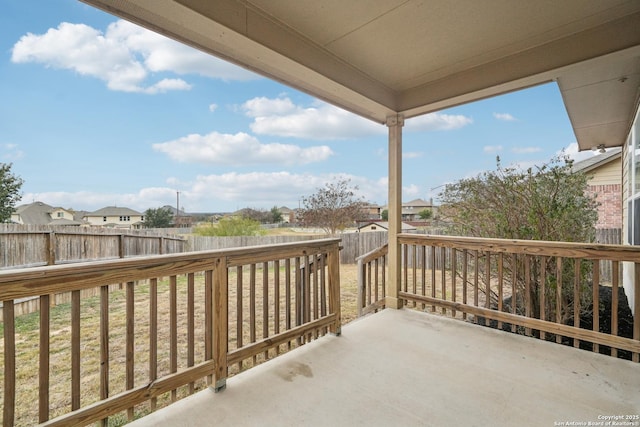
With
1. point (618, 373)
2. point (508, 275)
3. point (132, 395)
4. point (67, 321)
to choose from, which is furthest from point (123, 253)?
point (618, 373)

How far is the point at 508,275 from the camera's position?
3.71 meters

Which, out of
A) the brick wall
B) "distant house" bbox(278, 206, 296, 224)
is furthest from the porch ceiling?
"distant house" bbox(278, 206, 296, 224)

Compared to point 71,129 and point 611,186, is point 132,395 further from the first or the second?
point 611,186

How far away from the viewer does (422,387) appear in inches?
78.4

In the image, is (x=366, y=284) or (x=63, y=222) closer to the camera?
(x=366, y=284)

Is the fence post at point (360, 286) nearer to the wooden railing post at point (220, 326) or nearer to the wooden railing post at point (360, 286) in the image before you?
the wooden railing post at point (360, 286)

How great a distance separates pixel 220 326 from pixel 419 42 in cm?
268

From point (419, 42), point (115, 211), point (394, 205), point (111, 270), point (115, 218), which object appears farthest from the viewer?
point (115, 211)

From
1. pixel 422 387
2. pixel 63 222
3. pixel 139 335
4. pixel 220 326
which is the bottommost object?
pixel 139 335

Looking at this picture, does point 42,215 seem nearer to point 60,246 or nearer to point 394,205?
point 60,246

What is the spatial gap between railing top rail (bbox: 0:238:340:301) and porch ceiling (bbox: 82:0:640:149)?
1400 mm

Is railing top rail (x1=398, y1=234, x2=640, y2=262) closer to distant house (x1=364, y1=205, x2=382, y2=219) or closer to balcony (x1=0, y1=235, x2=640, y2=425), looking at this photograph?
balcony (x1=0, y1=235, x2=640, y2=425)

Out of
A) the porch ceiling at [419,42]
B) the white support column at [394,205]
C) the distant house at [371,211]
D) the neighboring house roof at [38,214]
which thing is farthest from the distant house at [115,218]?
the distant house at [371,211]

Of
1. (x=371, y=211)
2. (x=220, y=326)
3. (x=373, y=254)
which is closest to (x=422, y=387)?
(x=220, y=326)
